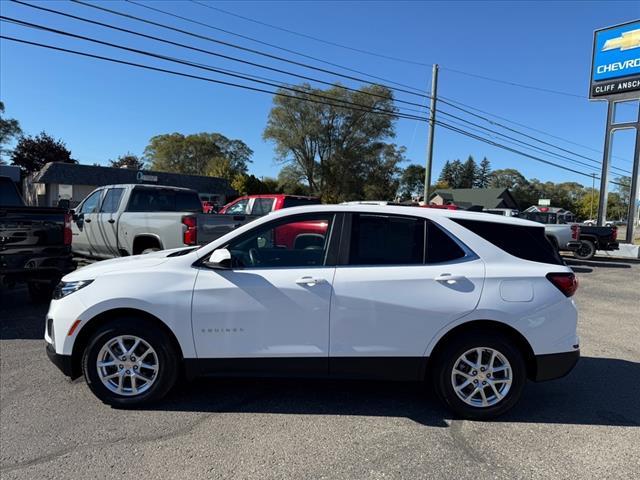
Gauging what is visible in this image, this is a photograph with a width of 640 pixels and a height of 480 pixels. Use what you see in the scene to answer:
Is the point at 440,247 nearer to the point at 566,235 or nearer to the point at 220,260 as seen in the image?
the point at 220,260

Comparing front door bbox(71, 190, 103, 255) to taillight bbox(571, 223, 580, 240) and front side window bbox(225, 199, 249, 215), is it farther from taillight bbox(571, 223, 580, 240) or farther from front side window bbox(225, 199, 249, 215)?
taillight bbox(571, 223, 580, 240)

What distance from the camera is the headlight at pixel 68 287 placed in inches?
148

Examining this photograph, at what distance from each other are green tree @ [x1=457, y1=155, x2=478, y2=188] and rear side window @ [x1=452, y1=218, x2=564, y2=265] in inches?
4994

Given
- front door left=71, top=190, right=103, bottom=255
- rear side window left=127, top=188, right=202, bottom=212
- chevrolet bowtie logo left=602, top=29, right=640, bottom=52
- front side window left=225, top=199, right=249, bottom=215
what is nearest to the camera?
rear side window left=127, top=188, right=202, bottom=212

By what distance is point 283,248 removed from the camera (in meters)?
4.02

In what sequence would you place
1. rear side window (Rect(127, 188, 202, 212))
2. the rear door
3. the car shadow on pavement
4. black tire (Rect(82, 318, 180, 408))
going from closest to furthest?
Answer: the rear door
black tire (Rect(82, 318, 180, 408))
the car shadow on pavement
rear side window (Rect(127, 188, 202, 212))

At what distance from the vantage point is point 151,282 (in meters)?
3.67

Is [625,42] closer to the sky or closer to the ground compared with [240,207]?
closer to the sky

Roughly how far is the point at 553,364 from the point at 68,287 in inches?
161

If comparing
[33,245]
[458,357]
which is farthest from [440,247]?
[33,245]

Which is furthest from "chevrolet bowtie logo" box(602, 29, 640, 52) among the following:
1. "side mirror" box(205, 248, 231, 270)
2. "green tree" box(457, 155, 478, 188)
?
"green tree" box(457, 155, 478, 188)

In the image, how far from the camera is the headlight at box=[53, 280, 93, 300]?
3.77 m

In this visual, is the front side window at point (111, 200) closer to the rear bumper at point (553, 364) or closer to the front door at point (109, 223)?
the front door at point (109, 223)

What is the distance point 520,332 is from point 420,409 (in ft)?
3.52
